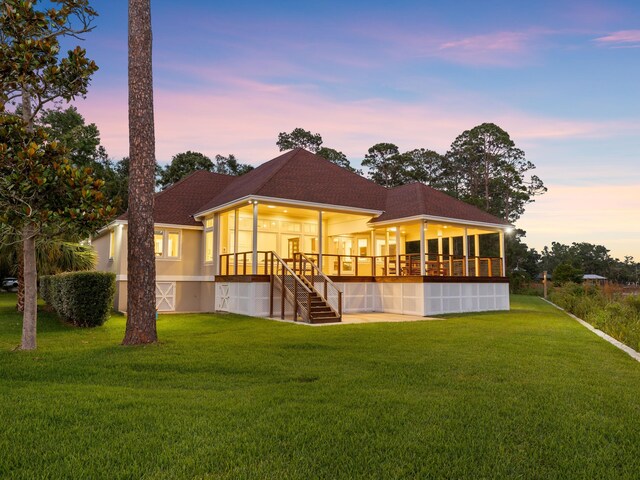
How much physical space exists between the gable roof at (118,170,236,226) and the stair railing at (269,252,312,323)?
6133 mm

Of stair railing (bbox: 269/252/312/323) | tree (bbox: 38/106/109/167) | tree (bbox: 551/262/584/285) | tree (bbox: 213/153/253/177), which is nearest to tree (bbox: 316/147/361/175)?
tree (bbox: 213/153/253/177)

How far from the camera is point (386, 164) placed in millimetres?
48438

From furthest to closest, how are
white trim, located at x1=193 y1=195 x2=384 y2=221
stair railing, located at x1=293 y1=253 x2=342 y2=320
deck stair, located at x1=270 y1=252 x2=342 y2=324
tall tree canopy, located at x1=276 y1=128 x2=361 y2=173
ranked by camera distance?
tall tree canopy, located at x1=276 y1=128 x2=361 y2=173 < white trim, located at x1=193 y1=195 x2=384 y2=221 < stair railing, located at x1=293 y1=253 x2=342 y2=320 < deck stair, located at x1=270 y1=252 x2=342 y2=324

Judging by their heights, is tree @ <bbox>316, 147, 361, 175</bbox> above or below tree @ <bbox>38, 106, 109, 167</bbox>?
above

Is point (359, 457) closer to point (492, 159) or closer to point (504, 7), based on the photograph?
point (504, 7)

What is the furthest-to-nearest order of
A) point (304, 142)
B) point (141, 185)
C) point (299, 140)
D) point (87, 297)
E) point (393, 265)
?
point (304, 142), point (299, 140), point (393, 265), point (87, 297), point (141, 185)

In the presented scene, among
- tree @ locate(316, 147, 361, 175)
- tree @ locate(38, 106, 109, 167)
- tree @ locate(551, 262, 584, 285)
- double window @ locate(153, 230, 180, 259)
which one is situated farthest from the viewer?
tree @ locate(316, 147, 361, 175)

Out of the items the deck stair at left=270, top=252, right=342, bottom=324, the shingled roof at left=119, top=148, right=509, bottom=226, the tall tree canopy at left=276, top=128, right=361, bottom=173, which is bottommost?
the deck stair at left=270, top=252, right=342, bottom=324

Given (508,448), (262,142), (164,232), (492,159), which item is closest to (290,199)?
(164,232)

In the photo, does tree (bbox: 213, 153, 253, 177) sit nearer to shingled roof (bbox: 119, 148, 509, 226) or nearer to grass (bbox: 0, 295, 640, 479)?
shingled roof (bbox: 119, 148, 509, 226)

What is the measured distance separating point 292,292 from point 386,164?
34.8 meters

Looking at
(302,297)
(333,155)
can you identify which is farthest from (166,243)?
(333,155)

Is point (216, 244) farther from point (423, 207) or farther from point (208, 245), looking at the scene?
point (423, 207)

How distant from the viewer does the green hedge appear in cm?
1294
